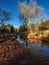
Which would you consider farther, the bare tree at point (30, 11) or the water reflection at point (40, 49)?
the bare tree at point (30, 11)

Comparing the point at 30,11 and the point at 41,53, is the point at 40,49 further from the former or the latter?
the point at 30,11

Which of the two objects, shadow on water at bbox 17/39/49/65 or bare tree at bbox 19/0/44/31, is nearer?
shadow on water at bbox 17/39/49/65

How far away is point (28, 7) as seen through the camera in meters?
64.0

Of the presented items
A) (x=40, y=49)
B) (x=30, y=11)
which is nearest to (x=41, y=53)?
(x=40, y=49)

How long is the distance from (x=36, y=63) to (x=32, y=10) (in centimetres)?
5042

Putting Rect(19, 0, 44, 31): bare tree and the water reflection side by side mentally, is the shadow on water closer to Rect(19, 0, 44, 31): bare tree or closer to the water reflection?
the water reflection

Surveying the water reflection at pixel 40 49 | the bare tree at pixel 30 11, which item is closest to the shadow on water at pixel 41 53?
the water reflection at pixel 40 49

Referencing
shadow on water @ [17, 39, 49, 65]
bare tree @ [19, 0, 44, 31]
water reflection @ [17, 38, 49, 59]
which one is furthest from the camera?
bare tree @ [19, 0, 44, 31]

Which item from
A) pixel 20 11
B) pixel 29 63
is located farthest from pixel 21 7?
pixel 29 63

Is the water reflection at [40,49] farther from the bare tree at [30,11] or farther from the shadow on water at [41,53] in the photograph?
the bare tree at [30,11]

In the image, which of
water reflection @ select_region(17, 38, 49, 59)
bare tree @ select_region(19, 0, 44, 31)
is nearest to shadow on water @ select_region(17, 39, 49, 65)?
water reflection @ select_region(17, 38, 49, 59)

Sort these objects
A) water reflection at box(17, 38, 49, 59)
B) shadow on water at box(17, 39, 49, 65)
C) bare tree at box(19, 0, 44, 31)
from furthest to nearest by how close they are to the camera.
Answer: bare tree at box(19, 0, 44, 31) → water reflection at box(17, 38, 49, 59) → shadow on water at box(17, 39, 49, 65)

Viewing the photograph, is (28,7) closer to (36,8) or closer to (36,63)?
(36,8)

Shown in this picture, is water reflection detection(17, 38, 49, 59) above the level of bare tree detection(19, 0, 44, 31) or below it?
below
